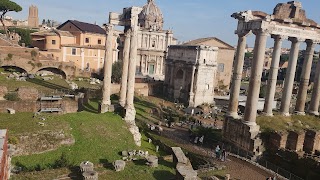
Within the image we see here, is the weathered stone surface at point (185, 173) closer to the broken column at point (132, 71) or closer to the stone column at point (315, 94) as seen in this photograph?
the broken column at point (132, 71)

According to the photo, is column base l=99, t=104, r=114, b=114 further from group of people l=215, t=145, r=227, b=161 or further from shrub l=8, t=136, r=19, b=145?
group of people l=215, t=145, r=227, b=161

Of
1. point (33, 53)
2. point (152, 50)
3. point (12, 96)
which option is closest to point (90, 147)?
point (12, 96)

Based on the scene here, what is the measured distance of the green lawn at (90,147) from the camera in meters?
13.5

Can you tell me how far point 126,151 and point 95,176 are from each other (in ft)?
14.2

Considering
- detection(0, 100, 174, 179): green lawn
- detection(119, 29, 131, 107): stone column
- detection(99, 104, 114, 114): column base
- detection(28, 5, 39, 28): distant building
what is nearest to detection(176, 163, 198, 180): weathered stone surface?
detection(0, 100, 174, 179): green lawn

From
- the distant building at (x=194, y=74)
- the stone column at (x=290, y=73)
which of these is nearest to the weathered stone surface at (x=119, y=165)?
the stone column at (x=290, y=73)

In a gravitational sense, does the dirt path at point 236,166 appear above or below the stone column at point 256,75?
below

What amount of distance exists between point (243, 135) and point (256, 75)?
3.89 metres

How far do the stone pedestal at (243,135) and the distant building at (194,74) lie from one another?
19807 mm

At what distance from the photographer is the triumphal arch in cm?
1927

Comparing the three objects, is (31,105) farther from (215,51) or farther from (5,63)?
(215,51)

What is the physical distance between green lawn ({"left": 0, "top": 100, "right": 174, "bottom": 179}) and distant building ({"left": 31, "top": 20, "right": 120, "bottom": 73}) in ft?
90.8

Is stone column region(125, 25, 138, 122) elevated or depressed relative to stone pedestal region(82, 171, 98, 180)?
elevated

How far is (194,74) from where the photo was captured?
135 feet
